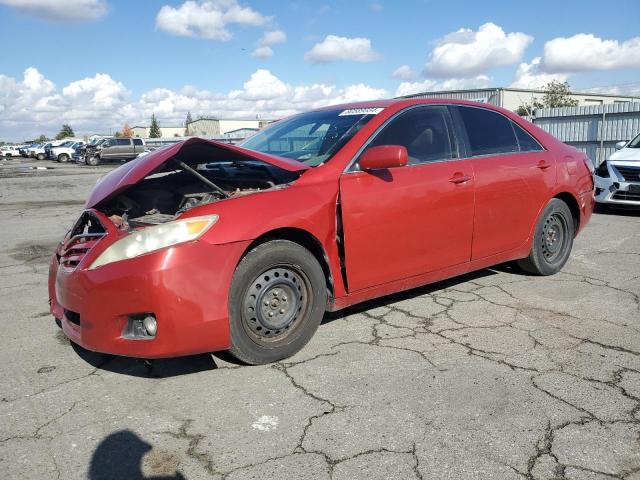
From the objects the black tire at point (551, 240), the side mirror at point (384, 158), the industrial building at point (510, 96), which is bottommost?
the black tire at point (551, 240)

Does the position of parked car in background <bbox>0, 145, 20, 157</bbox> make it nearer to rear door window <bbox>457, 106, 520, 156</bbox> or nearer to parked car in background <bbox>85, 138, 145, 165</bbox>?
parked car in background <bbox>85, 138, 145, 165</bbox>

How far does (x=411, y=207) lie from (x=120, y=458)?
2.43m

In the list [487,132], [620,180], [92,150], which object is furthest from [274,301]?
[92,150]

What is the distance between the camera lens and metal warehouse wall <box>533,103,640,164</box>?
43.7 ft

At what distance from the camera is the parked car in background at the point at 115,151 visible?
37.3m

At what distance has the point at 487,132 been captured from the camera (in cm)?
454

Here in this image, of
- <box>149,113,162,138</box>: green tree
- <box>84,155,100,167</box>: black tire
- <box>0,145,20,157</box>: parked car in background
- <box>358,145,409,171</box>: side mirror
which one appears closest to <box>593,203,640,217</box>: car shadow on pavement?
<box>358,145,409,171</box>: side mirror

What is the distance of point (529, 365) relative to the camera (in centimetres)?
325

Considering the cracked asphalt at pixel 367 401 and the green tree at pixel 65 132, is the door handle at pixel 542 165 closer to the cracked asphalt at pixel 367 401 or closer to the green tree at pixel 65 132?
the cracked asphalt at pixel 367 401

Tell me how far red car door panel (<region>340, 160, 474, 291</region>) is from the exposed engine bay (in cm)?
51

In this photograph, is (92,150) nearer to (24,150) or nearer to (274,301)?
(24,150)

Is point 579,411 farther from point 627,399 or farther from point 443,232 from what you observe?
point 443,232

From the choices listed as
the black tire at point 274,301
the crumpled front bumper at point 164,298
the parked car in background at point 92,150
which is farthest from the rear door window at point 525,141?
the parked car in background at point 92,150

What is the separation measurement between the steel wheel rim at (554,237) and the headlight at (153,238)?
347 centimetres
